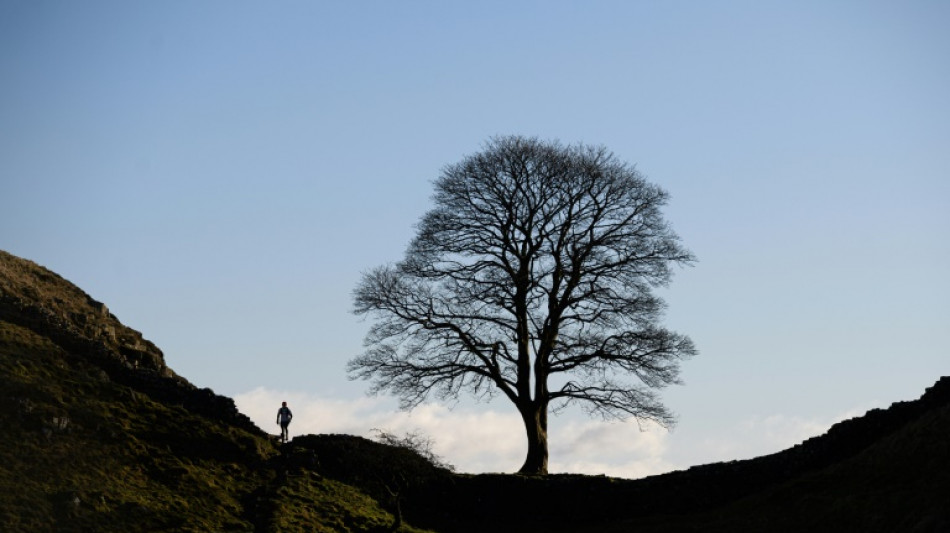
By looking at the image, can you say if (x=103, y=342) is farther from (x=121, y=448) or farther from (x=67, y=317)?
(x=121, y=448)

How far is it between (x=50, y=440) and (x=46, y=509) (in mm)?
4216

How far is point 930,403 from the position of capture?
35344 millimetres

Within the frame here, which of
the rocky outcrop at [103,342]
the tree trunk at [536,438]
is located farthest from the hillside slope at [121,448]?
the tree trunk at [536,438]

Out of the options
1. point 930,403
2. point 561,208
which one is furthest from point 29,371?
point 930,403

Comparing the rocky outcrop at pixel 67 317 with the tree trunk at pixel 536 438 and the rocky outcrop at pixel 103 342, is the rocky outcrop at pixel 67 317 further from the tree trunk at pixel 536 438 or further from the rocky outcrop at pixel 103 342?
the tree trunk at pixel 536 438

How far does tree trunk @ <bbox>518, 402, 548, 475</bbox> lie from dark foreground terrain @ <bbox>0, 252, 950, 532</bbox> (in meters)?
2.70

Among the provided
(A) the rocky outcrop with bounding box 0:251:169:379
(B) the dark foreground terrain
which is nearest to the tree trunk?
(B) the dark foreground terrain

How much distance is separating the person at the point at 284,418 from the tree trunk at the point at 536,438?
9232mm

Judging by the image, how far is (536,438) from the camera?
142 feet

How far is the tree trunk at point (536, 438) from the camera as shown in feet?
141

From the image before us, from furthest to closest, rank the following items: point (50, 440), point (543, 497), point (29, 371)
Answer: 1. point (543, 497)
2. point (29, 371)
3. point (50, 440)

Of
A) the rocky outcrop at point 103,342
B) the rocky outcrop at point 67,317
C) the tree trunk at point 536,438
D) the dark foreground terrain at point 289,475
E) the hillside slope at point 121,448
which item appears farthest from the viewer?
the tree trunk at point 536,438

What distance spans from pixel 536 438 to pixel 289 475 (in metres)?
10.3

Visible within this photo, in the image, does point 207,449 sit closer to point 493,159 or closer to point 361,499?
point 361,499
